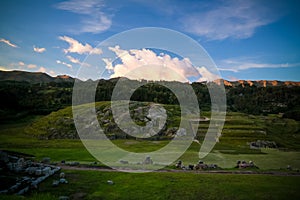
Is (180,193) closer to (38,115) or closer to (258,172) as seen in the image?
(258,172)

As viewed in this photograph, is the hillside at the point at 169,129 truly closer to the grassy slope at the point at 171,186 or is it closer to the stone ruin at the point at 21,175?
the grassy slope at the point at 171,186

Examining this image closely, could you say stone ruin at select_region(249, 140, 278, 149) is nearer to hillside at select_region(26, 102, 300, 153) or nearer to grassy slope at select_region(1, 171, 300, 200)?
hillside at select_region(26, 102, 300, 153)

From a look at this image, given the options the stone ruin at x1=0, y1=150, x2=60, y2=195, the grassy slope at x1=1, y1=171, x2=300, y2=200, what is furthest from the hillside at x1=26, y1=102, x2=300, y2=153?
the stone ruin at x1=0, y1=150, x2=60, y2=195

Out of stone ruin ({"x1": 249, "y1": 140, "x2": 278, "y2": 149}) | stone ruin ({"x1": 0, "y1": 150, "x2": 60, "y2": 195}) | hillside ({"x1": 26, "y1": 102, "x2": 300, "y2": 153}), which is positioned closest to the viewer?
stone ruin ({"x1": 0, "y1": 150, "x2": 60, "y2": 195})

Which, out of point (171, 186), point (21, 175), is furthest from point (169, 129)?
point (21, 175)

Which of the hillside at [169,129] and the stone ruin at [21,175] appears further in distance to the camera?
the hillside at [169,129]

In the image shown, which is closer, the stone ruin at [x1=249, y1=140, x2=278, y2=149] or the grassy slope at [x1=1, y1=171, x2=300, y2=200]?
the grassy slope at [x1=1, y1=171, x2=300, y2=200]

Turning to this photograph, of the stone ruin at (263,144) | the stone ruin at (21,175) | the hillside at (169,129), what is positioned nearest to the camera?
the stone ruin at (21,175)

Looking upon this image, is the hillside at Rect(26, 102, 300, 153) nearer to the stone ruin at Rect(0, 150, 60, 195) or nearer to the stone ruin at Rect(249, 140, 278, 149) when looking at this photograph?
the stone ruin at Rect(249, 140, 278, 149)

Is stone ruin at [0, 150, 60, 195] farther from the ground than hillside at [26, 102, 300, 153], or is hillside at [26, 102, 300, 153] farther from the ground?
hillside at [26, 102, 300, 153]

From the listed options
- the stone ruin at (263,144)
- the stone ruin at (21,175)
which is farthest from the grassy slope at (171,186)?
the stone ruin at (263,144)

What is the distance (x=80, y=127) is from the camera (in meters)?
95.4

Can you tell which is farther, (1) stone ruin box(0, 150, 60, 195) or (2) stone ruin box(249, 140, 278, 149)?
(2) stone ruin box(249, 140, 278, 149)

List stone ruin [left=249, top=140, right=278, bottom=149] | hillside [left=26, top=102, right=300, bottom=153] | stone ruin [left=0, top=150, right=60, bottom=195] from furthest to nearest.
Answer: hillside [left=26, top=102, right=300, bottom=153], stone ruin [left=249, top=140, right=278, bottom=149], stone ruin [left=0, top=150, right=60, bottom=195]
